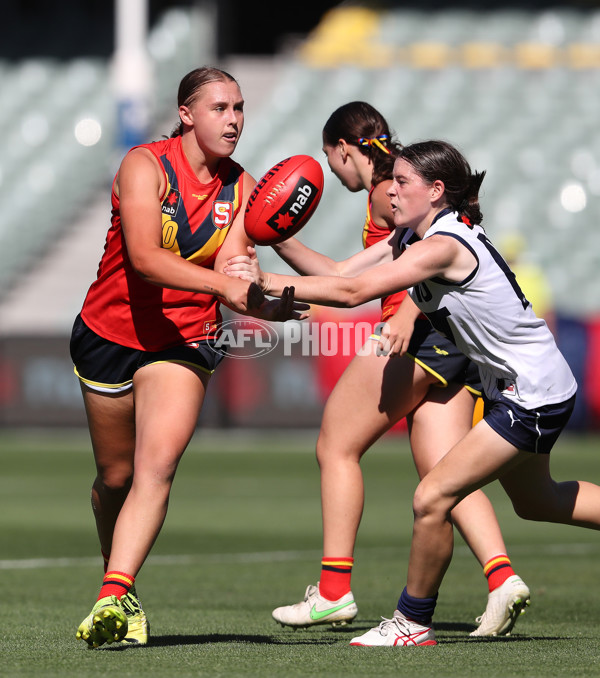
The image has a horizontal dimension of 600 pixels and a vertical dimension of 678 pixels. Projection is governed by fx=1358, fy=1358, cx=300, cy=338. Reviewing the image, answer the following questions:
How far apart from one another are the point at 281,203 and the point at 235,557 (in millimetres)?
3754

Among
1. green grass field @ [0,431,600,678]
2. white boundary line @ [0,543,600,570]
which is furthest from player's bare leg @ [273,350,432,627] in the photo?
white boundary line @ [0,543,600,570]

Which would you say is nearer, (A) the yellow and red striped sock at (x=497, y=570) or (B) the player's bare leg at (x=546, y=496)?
(B) the player's bare leg at (x=546, y=496)

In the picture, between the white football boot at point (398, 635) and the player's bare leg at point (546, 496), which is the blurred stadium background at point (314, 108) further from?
the white football boot at point (398, 635)

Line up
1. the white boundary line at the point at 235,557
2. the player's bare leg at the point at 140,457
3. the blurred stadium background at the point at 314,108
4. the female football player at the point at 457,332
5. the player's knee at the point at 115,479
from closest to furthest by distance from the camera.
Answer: the player's bare leg at the point at 140,457, the female football player at the point at 457,332, the player's knee at the point at 115,479, the white boundary line at the point at 235,557, the blurred stadium background at the point at 314,108

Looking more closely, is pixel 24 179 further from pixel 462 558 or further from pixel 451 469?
pixel 451 469

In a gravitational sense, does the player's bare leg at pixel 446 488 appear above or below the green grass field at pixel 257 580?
above

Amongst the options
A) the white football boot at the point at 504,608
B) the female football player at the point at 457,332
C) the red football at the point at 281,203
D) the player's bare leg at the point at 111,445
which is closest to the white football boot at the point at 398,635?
the female football player at the point at 457,332

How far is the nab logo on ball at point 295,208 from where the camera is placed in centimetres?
550

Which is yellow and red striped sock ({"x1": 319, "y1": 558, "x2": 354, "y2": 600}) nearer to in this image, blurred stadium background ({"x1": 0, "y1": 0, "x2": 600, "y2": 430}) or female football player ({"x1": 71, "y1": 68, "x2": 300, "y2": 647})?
female football player ({"x1": 71, "y1": 68, "x2": 300, "y2": 647})

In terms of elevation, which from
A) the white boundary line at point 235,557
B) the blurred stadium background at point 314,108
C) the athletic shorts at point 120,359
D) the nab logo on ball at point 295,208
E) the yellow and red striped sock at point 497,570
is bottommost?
the white boundary line at point 235,557

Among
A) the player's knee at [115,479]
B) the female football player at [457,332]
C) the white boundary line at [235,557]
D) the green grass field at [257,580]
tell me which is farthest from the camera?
the white boundary line at [235,557]

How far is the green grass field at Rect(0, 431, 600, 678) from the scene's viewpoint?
16.0 ft

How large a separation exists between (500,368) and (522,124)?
19770 millimetres

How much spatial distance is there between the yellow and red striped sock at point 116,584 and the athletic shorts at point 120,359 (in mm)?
816
